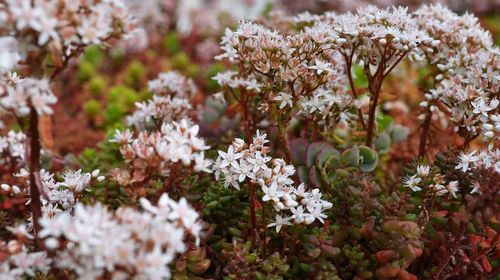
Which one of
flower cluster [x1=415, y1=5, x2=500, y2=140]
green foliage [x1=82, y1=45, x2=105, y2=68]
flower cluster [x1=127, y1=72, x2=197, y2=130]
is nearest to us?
flower cluster [x1=415, y1=5, x2=500, y2=140]

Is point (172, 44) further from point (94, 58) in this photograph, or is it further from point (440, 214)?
point (440, 214)

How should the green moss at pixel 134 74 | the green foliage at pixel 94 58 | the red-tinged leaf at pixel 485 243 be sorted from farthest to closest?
the green foliage at pixel 94 58 → the green moss at pixel 134 74 → the red-tinged leaf at pixel 485 243

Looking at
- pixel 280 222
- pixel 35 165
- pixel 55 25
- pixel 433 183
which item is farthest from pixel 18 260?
pixel 433 183

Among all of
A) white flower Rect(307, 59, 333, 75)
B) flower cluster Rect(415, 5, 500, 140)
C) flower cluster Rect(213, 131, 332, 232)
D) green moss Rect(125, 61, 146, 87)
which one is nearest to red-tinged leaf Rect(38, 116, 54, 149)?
green moss Rect(125, 61, 146, 87)

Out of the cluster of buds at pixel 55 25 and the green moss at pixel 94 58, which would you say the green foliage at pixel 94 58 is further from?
the cluster of buds at pixel 55 25

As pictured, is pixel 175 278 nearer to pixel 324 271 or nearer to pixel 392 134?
pixel 324 271

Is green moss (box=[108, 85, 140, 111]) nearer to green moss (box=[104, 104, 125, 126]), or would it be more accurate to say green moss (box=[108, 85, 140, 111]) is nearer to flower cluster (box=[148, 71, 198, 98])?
green moss (box=[104, 104, 125, 126])

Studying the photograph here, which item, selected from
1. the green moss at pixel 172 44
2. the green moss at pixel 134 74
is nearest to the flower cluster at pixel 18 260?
the green moss at pixel 134 74
